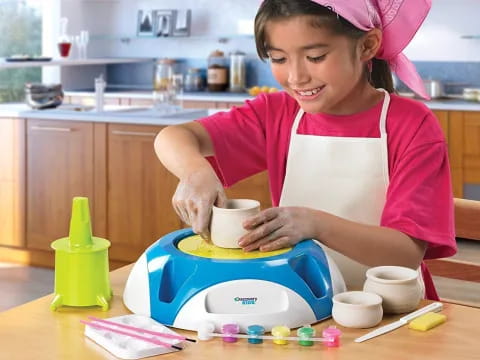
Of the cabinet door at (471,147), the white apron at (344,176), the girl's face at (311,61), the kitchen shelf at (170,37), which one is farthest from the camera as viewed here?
the kitchen shelf at (170,37)

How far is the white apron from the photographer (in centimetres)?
193

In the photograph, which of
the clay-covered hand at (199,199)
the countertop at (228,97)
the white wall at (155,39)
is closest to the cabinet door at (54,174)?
the countertop at (228,97)

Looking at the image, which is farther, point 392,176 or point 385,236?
point 392,176

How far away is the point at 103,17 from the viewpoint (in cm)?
758

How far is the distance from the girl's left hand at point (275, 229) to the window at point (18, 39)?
5.20 m

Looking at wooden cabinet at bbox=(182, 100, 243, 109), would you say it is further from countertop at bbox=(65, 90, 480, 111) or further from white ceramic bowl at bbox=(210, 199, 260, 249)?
white ceramic bowl at bbox=(210, 199, 260, 249)

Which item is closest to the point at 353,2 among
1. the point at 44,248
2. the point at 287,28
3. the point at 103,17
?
the point at 287,28

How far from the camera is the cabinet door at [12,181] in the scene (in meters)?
5.27

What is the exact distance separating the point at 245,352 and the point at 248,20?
226 inches

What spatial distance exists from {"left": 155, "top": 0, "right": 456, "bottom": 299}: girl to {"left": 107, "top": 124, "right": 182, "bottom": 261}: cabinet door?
107 inches

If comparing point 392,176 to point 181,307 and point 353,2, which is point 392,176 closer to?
point 353,2

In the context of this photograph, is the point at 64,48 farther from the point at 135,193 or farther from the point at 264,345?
the point at 264,345

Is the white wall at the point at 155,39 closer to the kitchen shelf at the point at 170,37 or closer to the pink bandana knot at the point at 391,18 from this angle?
the kitchen shelf at the point at 170,37

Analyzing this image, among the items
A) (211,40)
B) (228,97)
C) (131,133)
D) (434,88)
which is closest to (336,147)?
(131,133)
